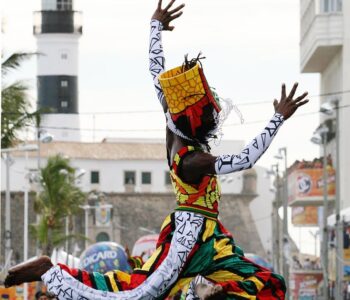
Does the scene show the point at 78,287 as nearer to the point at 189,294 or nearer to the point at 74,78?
the point at 189,294

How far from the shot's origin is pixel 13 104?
3716 cm

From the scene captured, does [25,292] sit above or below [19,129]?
below

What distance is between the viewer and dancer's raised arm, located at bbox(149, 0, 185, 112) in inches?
435

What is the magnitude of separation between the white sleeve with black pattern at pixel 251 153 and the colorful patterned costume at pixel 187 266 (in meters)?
0.01

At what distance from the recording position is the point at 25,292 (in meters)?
30.2

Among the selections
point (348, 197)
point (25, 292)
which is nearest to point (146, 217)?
point (348, 197)

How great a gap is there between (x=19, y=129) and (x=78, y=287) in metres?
28.9

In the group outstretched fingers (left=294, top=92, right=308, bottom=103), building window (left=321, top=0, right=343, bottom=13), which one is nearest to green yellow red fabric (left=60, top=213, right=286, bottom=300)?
outstretched fingers (left=294, top=92, right=308, bottom=103)

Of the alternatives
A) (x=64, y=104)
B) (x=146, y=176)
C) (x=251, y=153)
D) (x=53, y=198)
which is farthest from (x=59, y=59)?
(x=251, y=153)

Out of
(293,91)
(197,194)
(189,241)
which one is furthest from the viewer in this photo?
(197,194)

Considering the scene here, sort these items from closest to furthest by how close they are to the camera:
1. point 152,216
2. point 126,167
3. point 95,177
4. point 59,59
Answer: point 59,59
point 152,216
point 95,177
point 126,167

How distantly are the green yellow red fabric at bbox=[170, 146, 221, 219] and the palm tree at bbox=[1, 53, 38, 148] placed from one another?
25504 millimetres

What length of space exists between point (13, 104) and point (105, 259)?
8684mm

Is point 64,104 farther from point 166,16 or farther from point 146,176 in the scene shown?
point 166,16
